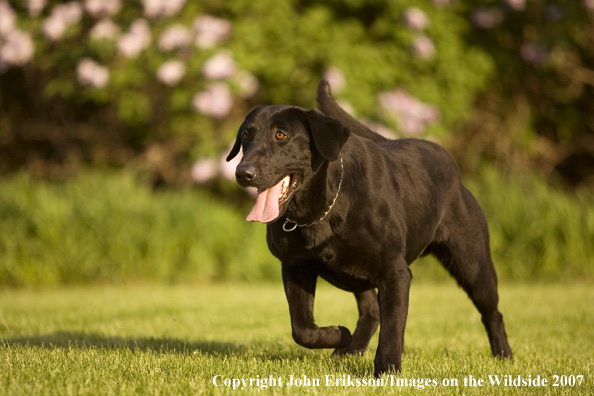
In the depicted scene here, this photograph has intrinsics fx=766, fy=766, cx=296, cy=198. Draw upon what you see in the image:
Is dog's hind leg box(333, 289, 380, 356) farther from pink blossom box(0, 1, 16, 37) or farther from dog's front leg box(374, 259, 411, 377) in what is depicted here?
pink blossom box(0, 1, 16, 37)

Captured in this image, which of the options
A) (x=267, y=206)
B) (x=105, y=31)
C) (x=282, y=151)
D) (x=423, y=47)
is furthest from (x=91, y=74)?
(x=267, y=206)

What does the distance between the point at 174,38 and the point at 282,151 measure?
6972mm

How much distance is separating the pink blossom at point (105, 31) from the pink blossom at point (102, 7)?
0.15m

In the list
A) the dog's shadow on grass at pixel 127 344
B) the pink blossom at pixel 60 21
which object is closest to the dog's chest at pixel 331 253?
the dog's shadow on grass at pixel 127 344

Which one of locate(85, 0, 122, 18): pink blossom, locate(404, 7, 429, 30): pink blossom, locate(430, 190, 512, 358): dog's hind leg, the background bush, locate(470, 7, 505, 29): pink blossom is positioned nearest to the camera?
locate(430, 190, 512, 358): dog's hind leg

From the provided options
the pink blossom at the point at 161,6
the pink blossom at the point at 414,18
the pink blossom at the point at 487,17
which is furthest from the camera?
the pink blossom at the point at 487,17

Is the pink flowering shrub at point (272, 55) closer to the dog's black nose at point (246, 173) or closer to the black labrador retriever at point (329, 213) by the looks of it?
the black labrador retriever at point (329, 213)

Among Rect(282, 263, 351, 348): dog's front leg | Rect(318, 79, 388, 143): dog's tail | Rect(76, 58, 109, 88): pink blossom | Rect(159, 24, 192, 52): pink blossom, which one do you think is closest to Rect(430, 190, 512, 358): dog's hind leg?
Rect(318, 79, 388, 143): dog's tail

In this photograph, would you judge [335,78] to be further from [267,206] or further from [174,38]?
[267,206]

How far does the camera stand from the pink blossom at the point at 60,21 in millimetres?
10812

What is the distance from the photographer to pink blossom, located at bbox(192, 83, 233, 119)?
1044cm

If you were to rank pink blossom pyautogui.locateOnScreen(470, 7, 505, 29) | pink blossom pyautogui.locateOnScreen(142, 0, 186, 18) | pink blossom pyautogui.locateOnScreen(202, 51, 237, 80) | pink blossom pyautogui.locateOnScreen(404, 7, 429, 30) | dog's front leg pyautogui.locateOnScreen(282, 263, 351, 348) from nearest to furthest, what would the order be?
dog's front leg pyautogui.locateOnScreen(282, 263, 351, 348), pink blossom pyautogui.locateOnScreen(202, 51, 237, 80), pink blossom pyautogui.locateOnScreen(142, 0, 186, 18), pink blossom pyautogui.locateOnScreen(404, 7, 429, 30), pink blossom pyautogui.locateOnScreen(470, 7, 505, 29)

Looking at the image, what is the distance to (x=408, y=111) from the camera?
10.8 metres

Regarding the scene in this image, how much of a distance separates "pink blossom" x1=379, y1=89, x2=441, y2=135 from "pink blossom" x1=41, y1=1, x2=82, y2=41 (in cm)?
451
